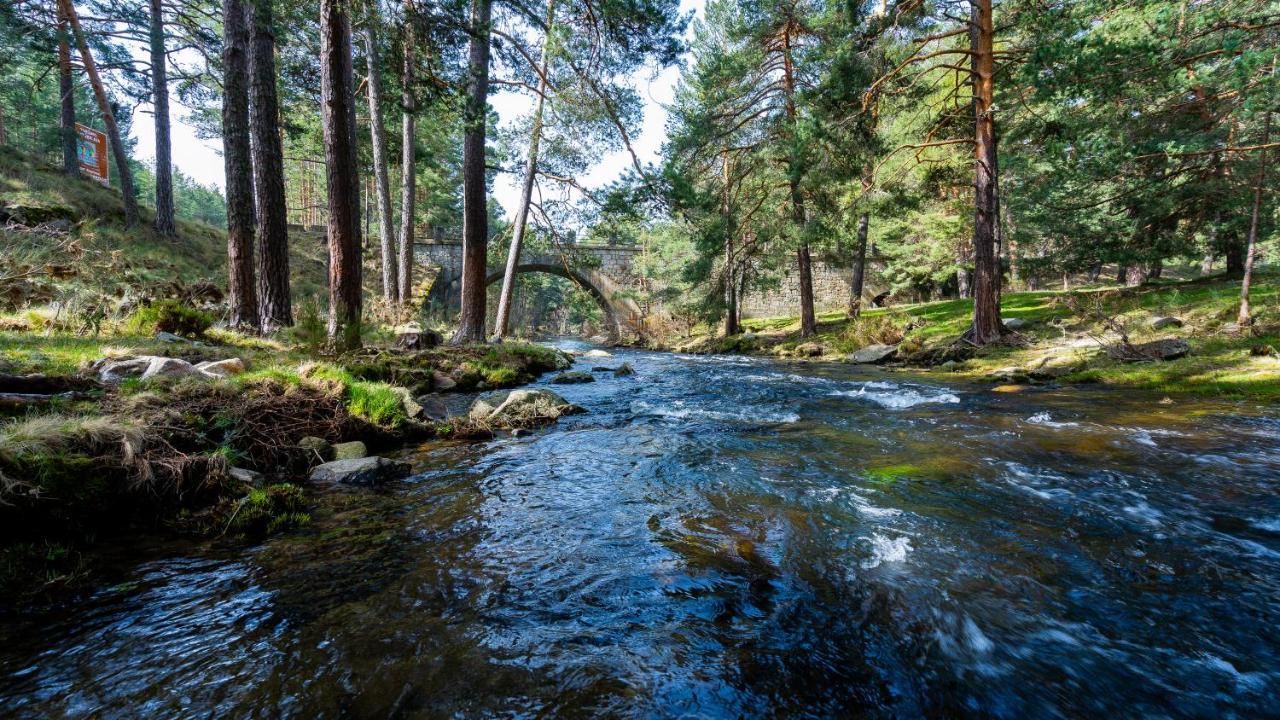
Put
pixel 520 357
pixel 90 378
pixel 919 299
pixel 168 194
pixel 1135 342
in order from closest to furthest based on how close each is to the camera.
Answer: pixel 90 378, pixel 1135 342, pixel 520 357, pixel 168 194, pixel 919 299

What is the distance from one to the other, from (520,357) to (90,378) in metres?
7.06

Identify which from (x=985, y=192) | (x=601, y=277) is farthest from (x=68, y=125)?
(x=985, y=192)

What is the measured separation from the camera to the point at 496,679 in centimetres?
176

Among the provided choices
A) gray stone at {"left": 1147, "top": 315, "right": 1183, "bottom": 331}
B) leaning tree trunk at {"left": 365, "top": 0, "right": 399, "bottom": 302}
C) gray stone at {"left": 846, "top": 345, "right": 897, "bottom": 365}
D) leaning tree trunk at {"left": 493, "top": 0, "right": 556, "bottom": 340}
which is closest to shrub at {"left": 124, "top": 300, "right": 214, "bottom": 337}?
leaning tree trunk at {"left": 365, "top": 0, "right": 399, "bottom": 302}

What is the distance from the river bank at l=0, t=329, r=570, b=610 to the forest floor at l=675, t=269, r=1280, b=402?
29.1 ft

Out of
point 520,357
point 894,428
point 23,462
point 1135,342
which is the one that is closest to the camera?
point 23,462

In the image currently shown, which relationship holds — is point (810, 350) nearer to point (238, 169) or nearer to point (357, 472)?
point (357, 472)

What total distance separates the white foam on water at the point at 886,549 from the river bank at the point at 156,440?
3156mm

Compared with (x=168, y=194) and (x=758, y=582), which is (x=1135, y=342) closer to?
(x=758, y=582)

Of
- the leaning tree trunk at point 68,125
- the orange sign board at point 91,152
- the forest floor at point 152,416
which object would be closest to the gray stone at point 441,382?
the forest floor at point 152,416

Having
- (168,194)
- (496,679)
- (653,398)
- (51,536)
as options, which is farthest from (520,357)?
(168,194)

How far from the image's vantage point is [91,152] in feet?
58.5

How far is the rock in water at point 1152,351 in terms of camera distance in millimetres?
7867

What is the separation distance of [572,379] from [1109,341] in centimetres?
957
